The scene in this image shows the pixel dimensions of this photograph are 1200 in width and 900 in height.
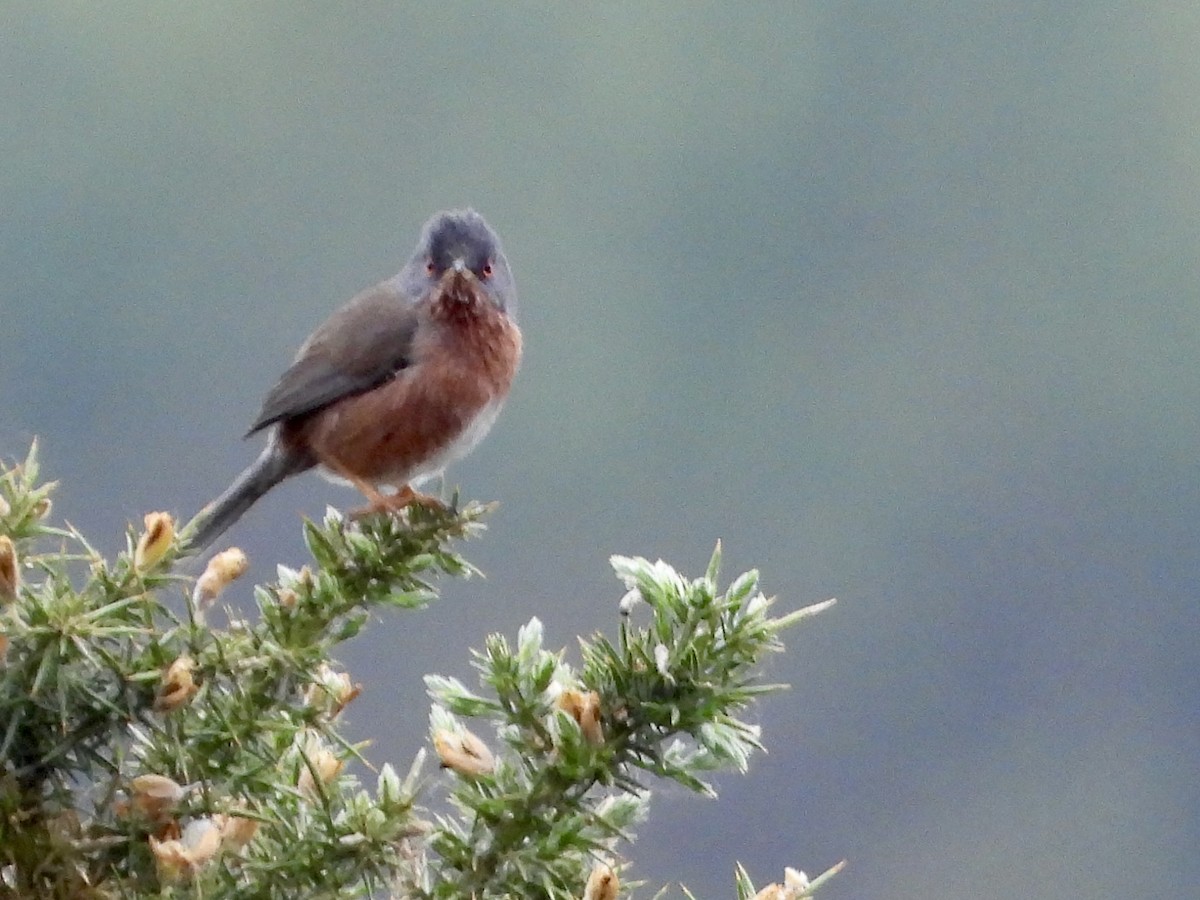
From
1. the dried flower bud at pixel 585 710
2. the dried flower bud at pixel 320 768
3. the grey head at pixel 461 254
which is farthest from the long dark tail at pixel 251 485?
the dried flower bud at pixel 585 710

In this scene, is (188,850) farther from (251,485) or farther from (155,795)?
(251,485)

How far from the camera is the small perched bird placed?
3.25 m

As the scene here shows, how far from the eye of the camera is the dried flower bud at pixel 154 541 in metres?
1.35

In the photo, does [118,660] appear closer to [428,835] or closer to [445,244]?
[428,835]

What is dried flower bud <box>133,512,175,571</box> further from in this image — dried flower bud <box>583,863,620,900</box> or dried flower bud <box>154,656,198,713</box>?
dried flower bud <box>583,863,620,900</box>

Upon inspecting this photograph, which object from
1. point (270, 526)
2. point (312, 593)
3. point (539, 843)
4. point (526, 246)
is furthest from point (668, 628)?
point (526, 246)

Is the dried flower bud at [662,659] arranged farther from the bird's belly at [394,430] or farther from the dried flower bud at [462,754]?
the bird's belly at [394,430]

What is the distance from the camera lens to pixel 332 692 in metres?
1.42

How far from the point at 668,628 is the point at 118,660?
488 mm

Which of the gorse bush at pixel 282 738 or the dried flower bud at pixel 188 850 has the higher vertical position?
the gorse bush at pixel 282 738

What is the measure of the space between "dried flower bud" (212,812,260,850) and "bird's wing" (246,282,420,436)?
1.87 metres

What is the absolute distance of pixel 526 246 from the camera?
1093 cm

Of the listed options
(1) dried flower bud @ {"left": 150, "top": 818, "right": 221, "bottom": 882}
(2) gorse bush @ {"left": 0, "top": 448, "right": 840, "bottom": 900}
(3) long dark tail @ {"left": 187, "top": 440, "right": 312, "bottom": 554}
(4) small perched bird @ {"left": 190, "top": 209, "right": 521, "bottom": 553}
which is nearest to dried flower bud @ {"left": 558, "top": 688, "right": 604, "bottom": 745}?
(2) gorse bush @ {"left": 0, "top": 448, "right": 840, "bottom": 900}

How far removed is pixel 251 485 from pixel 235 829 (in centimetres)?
184
